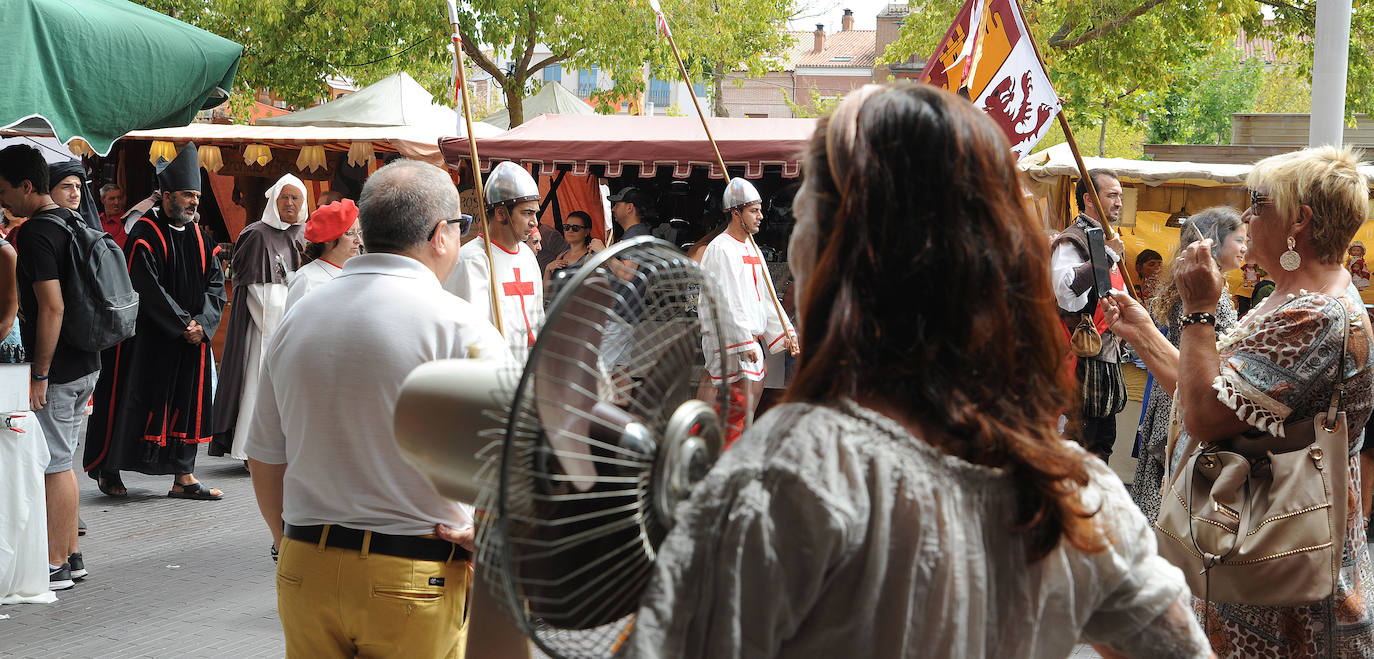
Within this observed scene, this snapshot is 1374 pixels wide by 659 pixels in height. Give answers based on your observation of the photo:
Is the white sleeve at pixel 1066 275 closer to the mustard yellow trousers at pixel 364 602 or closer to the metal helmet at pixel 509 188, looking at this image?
the metal helmet at pixel 509 188

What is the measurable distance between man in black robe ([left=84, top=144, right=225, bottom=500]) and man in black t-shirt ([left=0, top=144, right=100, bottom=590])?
1710 millimetres

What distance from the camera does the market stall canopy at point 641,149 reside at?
Answer: 38.1ft

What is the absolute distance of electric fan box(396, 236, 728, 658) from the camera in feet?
4.12

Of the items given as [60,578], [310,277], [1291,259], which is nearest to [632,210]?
[310,277]

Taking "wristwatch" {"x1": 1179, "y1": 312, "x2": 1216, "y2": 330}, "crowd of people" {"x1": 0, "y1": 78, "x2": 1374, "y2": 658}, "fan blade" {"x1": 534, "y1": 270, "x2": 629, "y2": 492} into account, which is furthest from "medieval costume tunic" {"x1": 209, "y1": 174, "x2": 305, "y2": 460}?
"fan blade" {"x1": 534, "y1": 270, "x2": 629, "y2": 492}

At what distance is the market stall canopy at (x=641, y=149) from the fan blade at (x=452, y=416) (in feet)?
32.8

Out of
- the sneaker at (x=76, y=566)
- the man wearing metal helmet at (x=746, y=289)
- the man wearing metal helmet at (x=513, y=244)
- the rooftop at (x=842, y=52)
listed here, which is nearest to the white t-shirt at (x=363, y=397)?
the man wearing metal helmet at (x=513, y=244)

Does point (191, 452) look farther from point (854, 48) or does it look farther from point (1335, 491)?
point (854, 48)

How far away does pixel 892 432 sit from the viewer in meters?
1.23

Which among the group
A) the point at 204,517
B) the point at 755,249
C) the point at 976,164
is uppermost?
the point at 976,164

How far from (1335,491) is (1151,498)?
8.75ft

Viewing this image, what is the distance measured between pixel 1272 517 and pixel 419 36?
1774 cm

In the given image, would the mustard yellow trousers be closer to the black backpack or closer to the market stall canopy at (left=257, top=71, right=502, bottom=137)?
the black backpack

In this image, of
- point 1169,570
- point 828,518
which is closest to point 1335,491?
point 1169,570
